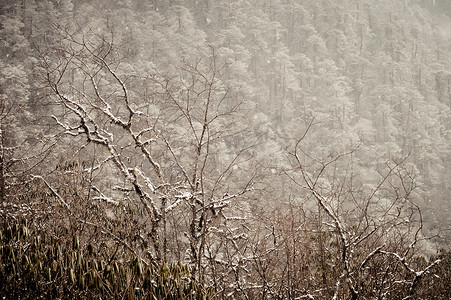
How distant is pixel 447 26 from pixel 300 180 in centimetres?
5840

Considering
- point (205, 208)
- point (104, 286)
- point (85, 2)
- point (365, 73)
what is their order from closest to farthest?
point (104, 286) → point (205, 208) → point (85, 2) → point (365, 73)

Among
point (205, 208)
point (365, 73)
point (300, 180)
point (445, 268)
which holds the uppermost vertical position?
point (365, 73)

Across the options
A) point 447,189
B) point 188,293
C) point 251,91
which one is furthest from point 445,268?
point 447,189

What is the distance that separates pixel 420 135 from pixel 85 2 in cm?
4155

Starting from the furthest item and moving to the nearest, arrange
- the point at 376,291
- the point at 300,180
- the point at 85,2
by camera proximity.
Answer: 1. the point at 85,2
2. the point at 300,180
3. the point at 376,291

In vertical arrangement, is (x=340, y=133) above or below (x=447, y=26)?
below

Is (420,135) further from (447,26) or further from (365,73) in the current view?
(447,26)

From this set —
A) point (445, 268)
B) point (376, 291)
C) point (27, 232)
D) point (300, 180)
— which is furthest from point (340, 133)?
point (27, 232)

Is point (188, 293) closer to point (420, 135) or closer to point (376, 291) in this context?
point (376, 291)

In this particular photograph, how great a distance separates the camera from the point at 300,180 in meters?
26.9

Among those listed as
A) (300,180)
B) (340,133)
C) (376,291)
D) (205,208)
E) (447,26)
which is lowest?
(376,291)

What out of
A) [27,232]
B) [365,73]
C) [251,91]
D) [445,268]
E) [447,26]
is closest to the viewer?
[27,232]

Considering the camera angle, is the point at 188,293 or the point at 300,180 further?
the point at 300,180

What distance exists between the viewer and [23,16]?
30234 millimetres
